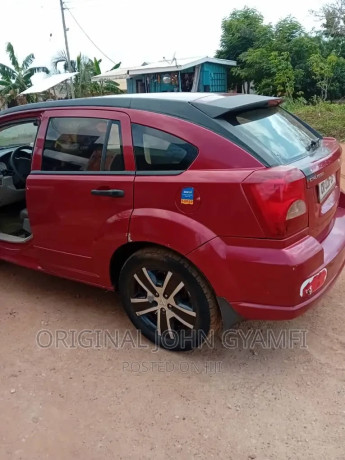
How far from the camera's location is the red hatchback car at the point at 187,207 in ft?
7.56

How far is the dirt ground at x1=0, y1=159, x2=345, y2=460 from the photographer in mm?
2135

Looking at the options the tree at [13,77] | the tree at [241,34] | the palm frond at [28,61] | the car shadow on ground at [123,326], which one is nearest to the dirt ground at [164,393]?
the car shadow on ground at [123,326]

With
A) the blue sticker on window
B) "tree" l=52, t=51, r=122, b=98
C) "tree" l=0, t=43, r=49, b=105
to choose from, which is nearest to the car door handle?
the blue sticker on window

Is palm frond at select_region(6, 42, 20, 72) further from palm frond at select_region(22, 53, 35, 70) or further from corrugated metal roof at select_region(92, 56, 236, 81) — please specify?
corrugated metal roof at select_region(92, 56, 236, 81)

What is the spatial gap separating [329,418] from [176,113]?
196 centimetres

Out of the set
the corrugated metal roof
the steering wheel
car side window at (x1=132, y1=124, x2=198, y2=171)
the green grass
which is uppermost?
the corrugated metal roof

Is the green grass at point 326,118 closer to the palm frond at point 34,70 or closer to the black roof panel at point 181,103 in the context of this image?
the black roof panel at point 181,103

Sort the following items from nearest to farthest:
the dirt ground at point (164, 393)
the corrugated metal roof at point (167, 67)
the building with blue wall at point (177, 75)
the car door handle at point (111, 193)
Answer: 1. the dirt ground at point (164, 393)
2. the car door handle at point (111, 193)
3. the corrugated metal roof at point (167, 67)
4. the building with blue wall at point (177, 75)

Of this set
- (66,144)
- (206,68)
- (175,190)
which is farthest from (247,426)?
(206,68)

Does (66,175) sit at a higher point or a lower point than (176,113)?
lower

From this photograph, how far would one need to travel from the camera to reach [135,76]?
2130 centimetres

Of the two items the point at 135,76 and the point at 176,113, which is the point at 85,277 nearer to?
the point at 176,113

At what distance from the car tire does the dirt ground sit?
0.16m

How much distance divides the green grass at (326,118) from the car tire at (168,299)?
900 centimetres
